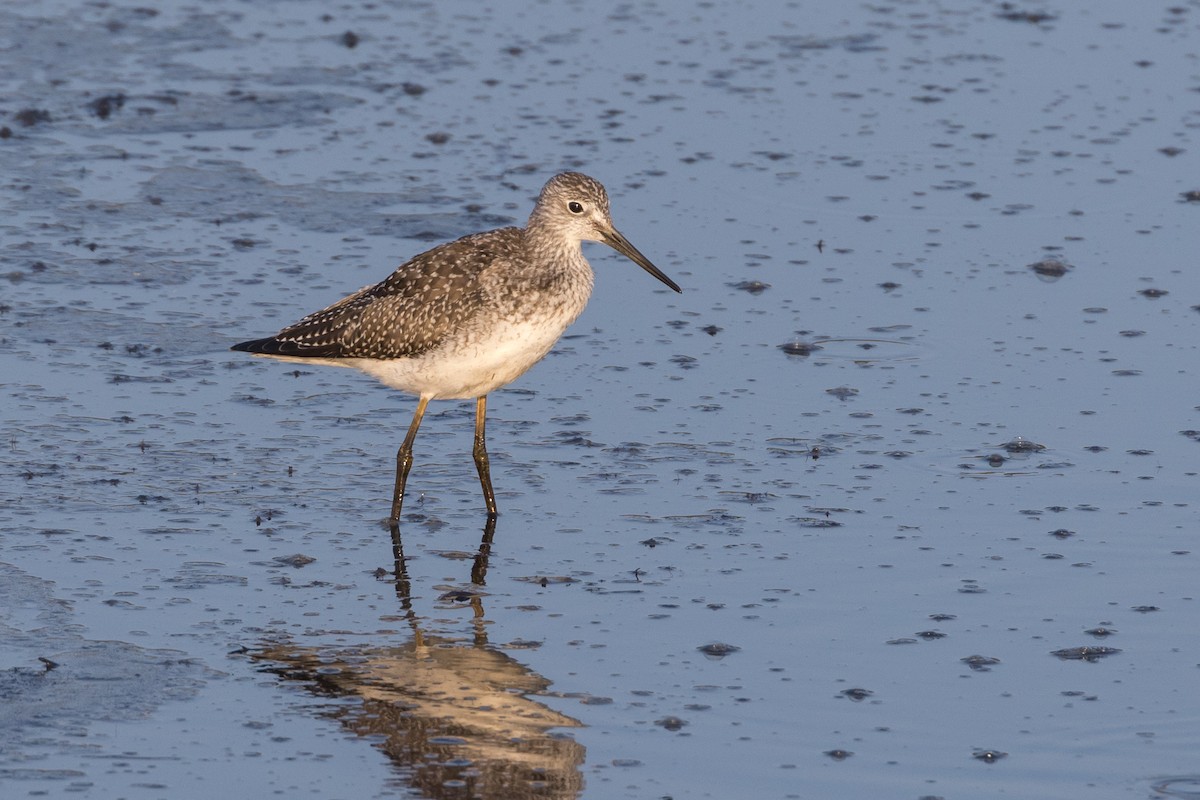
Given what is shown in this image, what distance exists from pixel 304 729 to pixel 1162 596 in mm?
3703

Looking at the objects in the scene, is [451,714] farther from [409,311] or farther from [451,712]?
[409,311]

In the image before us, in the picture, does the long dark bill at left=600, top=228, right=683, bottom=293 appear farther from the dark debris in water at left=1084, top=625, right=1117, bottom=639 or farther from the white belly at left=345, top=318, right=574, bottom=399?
the dark debris in water at left=1084, top=625, right=1117, bottom=639

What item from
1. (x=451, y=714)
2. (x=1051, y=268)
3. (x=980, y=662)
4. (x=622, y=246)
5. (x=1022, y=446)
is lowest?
(x=451, y=714)

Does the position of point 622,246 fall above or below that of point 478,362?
above

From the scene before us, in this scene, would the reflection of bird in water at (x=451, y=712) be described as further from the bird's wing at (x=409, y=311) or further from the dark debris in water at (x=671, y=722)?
the bird's wing at (x=409, y=311)

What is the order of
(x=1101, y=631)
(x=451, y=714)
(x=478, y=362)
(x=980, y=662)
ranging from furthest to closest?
(x=478, y=362)
(x=1101, y=631)
(x=980, y=662)
(x=451, y=714)

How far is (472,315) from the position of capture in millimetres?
9023

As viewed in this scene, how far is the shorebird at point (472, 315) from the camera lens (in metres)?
9.02

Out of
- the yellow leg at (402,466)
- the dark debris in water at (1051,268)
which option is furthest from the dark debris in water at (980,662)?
the dark debris in water at (1051,268)

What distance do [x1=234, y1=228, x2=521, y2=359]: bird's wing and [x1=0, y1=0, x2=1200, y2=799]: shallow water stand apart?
60 cm

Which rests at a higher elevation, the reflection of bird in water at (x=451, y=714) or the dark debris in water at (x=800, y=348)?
the dark debris in water at (x=800, y=348)

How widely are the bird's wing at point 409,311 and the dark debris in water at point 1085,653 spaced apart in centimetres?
316

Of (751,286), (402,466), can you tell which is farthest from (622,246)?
Result: (751,286)

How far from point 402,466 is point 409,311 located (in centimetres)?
75
